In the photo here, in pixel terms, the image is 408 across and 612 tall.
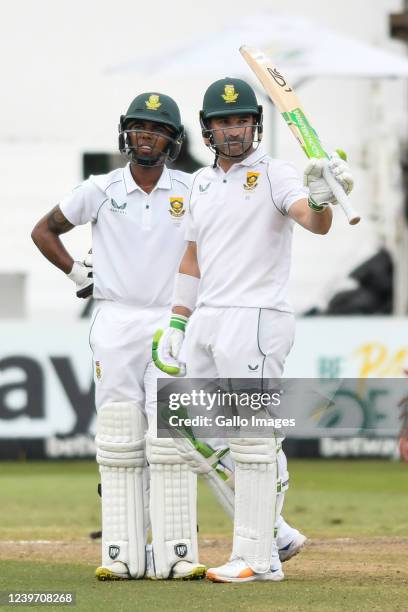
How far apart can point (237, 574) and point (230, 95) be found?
196cm

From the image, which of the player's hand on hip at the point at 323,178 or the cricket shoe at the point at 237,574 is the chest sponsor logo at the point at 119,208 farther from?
the cricket shoe at the point at 237,574

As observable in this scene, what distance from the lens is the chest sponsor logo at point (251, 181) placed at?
685 centimetres

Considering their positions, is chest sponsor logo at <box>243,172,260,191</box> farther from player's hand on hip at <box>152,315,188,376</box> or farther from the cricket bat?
player's hand on hip at <box>152,315,188,376</box>

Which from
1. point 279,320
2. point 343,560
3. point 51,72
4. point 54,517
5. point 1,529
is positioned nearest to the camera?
point 279,320

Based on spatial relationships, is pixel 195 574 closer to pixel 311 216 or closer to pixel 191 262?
pixel 191 262

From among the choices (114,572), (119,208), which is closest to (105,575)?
(114,572)

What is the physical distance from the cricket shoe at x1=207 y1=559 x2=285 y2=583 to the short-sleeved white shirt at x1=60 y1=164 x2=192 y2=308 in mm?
1203

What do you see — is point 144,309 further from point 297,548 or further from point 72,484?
point 72,484

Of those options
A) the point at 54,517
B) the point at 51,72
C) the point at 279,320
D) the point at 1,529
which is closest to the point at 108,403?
the point at 279,320

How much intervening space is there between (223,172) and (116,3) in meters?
16.4

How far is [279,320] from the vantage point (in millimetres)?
6844

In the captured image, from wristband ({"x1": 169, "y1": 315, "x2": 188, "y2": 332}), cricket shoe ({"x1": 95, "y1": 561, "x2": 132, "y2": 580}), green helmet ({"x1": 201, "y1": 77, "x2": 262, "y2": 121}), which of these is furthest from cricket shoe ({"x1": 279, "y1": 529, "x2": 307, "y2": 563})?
green helmet ({"x1": 201, "y1": 77, "x2": 262, "y2": 121})

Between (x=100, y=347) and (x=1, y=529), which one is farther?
(x=1, y=529)

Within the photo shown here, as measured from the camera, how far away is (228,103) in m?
6.89
